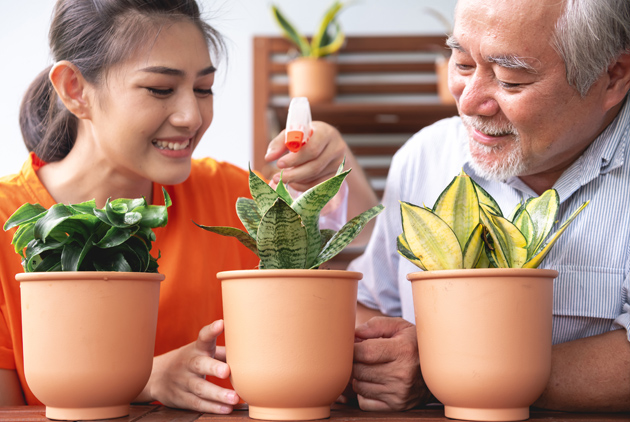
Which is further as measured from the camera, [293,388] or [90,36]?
[90,36]

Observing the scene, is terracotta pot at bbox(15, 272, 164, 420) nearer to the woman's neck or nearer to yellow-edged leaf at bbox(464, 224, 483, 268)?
yellow-edged leaf at bbox(464, 224, 483, 268)

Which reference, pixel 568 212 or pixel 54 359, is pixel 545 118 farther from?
pixel 54 359

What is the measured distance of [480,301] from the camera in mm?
636

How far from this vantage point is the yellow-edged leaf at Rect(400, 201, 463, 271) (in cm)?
66

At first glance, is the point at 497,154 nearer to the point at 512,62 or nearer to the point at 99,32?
the point at 512,62

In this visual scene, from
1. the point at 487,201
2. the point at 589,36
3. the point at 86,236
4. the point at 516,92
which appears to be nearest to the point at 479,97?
the point at 516,92

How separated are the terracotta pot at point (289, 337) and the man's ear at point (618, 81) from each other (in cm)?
59

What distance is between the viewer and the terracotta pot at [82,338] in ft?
2.12

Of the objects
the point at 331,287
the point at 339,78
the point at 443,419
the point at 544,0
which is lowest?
the point at 443,419

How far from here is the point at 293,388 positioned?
64 centimetres

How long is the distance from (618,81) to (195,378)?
0.78m

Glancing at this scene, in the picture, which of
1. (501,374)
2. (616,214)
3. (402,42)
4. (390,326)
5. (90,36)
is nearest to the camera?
(501,374)

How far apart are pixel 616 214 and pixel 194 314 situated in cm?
74

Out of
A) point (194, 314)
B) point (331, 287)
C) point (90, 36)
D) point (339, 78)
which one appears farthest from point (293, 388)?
point (339, 78)
